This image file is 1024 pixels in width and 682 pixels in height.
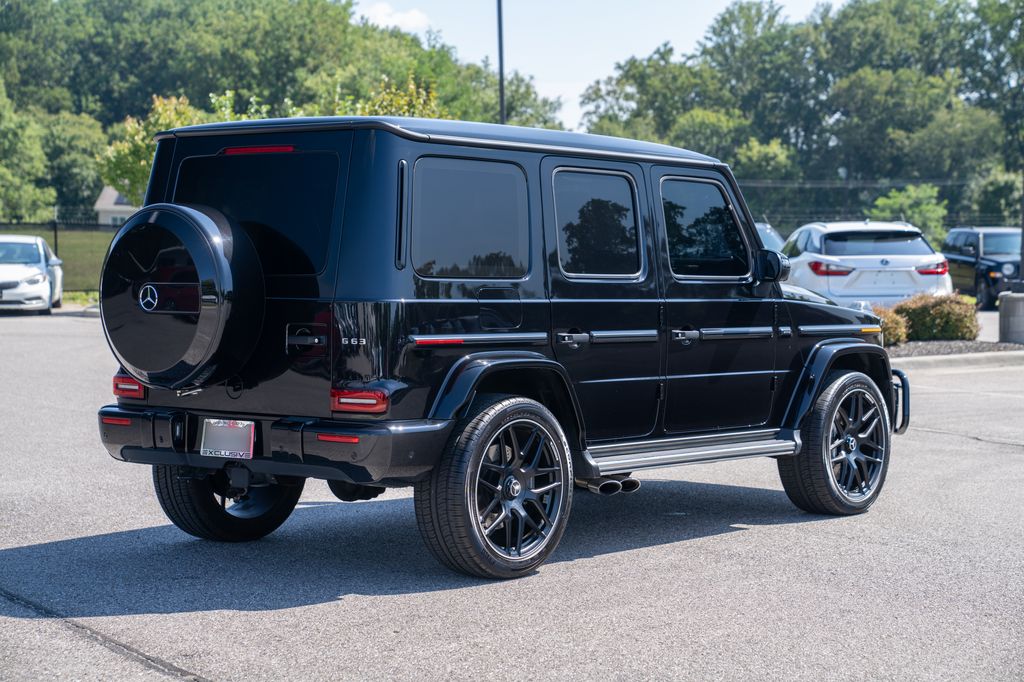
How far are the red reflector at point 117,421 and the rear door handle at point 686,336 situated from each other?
283cm

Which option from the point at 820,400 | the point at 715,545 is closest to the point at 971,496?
the point at 820,400

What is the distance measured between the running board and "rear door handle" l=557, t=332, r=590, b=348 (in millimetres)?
564

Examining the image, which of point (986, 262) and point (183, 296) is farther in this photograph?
point (986, 262)

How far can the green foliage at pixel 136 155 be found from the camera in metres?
35.6

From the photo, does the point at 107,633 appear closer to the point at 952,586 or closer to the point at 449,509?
the point at 449,509

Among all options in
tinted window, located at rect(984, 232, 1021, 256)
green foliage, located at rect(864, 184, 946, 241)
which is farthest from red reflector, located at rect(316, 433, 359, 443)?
green foliage, located at rect(864, 184, 946, 241)

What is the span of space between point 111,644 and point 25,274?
24.1 metres

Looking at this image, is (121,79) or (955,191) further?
(121,79)

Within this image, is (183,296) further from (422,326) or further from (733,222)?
(733,222)

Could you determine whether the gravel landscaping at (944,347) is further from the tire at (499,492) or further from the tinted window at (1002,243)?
A: the tinted window at (1002,243)

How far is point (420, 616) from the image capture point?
540cm

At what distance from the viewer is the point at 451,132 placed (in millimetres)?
6117

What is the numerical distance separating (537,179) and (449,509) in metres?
1.74

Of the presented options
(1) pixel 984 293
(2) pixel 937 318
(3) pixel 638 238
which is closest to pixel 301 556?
(3) pixel 638 238
